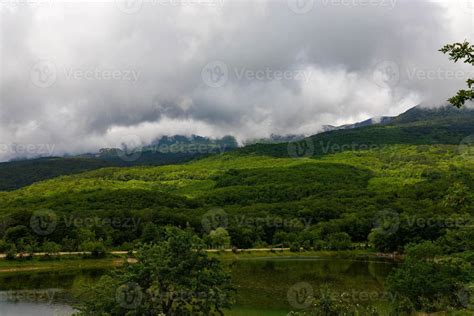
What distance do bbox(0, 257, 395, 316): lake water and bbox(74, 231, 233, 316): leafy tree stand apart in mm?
5139

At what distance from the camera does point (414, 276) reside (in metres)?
40.9

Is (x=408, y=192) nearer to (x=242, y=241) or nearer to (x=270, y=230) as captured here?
(x=270, y=230)

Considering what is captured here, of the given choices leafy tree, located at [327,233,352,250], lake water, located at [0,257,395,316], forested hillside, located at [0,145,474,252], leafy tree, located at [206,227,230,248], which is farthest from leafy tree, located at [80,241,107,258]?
leafy tree, located at [327,233,352,250]

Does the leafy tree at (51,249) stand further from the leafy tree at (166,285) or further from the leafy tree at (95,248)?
the leafy tree at (166,285)

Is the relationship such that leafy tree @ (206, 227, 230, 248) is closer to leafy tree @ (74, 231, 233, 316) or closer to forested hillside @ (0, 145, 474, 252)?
forested hillside @ (0, 145, 474, 252)

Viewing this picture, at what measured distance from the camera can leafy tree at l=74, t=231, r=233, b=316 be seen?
28.2m

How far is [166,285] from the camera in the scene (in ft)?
97.0

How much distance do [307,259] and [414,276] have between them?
6339cm

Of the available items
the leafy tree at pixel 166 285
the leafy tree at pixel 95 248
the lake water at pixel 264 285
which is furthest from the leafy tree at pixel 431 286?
the leafy tree at pixel 95 248

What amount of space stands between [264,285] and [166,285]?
1370 inches

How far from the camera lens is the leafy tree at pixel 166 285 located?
1109 inches

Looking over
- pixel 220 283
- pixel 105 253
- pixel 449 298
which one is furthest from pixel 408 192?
pixel 220 283

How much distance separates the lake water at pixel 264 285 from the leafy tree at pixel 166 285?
16.9ft

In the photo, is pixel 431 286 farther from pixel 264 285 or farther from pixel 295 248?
pixel 295 248
